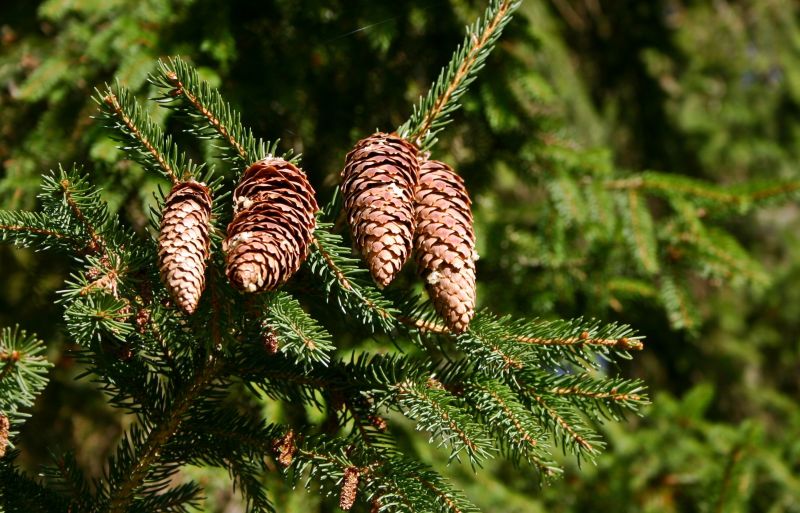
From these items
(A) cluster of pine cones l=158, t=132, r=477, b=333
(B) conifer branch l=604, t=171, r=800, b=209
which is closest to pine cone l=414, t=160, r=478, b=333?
(A) cluster of pine cones l=158, t=132, r=477, b=333

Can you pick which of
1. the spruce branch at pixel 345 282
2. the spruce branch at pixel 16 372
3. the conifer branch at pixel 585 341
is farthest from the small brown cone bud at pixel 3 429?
the conifer branch at pixel 585 341

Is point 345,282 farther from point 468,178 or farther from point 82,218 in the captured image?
point 468,178

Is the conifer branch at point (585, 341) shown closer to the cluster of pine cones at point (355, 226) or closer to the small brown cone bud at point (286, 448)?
the cluster of pine cones at point (355, 226)

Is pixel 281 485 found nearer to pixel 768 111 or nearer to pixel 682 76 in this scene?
pixel 682 76

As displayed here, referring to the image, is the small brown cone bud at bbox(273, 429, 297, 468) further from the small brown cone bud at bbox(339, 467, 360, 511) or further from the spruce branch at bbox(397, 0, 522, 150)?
the spruce branch at bbox(397, 0, 522, 150)

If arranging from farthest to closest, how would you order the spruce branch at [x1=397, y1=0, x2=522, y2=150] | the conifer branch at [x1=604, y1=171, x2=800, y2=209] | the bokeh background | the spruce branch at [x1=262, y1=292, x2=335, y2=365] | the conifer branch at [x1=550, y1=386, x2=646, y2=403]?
the conifer branch at [x1=604, y1=171, x2=800, y2=209] → the bokeh background → the spruce branch at [x1=397, y1=0, x2=522, y2=150] → the conifer branch at [x1=550, y1=386, x2=646, y2=403] → the spruce branch at [x1=262, y1=292, x2=335, y2=365]

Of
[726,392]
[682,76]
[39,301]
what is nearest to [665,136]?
[682,76]

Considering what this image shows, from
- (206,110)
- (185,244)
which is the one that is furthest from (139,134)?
(185,244)
